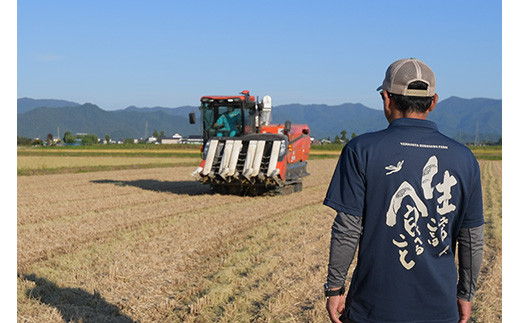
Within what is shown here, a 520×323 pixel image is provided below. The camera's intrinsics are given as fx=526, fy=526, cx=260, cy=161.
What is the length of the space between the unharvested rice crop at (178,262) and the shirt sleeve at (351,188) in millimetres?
2974

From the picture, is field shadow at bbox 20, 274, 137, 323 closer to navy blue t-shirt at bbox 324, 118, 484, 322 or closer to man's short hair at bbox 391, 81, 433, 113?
navy blue t-shirt at bbox 324, 118, 484, 322

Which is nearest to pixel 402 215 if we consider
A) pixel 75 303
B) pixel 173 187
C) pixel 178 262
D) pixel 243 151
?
pixel 75 303

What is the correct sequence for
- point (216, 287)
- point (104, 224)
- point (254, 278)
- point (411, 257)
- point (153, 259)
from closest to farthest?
point (411, 257) → point (216, 287) → point (254, 278) → point (153, 259) → point (104, 224)

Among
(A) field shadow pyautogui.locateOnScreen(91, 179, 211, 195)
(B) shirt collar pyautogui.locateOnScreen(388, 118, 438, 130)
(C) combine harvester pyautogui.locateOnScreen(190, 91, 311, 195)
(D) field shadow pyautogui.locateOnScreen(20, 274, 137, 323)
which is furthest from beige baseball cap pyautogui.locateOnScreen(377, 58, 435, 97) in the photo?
(A) field shadow pyautogui.locateOnScreen(91, 179, 211, 195)

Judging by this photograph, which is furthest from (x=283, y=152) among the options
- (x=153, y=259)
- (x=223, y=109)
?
(x=153, y=259)

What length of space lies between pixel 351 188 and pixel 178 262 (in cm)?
536

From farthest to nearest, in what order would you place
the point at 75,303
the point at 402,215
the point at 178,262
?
1. the point at 178,262
2. the point at 75,303
3. the point at 402,215

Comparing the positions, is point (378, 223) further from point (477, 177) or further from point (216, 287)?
point (216, 287)

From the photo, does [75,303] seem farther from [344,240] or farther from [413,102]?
[413,102]

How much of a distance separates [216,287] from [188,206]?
7.17 metres

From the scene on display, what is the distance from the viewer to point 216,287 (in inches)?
242

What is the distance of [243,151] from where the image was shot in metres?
15.8

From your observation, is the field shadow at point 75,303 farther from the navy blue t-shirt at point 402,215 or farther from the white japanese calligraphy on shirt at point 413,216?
the white japanese calligraphy on shirt at point 413,216

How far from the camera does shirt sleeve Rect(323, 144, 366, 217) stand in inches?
95.6
